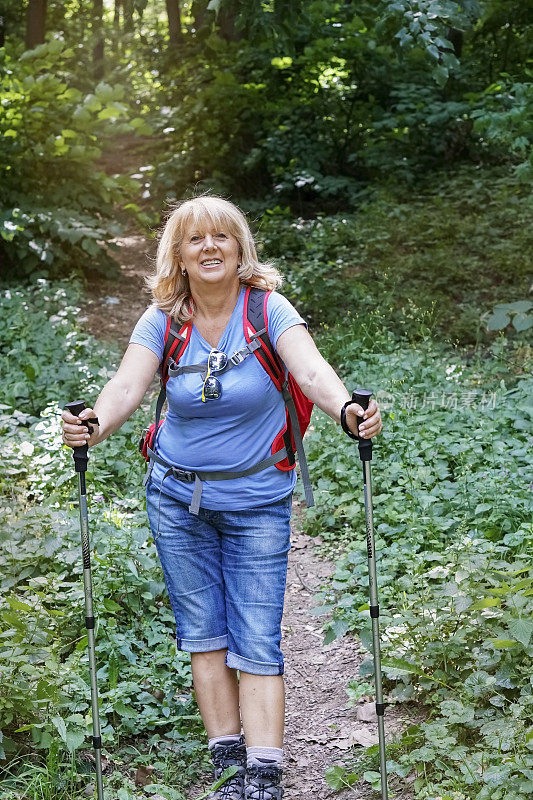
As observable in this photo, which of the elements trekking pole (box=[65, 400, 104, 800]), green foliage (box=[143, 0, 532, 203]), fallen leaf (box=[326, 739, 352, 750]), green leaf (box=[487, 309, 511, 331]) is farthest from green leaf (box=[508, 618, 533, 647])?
green foliage (box=[143, 0, 532, 203])

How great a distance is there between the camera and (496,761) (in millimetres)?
3137

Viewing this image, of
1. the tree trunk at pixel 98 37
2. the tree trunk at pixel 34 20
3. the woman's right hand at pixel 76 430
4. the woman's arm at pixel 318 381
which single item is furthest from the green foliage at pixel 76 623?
the tree trunk at pixel 98 37

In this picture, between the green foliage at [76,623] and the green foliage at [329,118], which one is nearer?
the green foliage at [76,623]

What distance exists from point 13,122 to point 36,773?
8.82 m

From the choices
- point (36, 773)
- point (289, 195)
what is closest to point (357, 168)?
point (289, 195)

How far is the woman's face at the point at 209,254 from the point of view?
3.26 m

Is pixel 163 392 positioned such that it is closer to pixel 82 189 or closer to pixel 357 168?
pixel 82 189

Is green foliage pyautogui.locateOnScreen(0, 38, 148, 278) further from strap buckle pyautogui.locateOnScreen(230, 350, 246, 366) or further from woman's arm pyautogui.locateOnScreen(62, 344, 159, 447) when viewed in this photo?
strap buckle pyautogui.locateOnScreen(230, 350, 246, 366)

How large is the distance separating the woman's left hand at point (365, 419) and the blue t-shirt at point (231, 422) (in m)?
0.39

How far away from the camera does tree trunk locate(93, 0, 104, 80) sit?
28617 mm

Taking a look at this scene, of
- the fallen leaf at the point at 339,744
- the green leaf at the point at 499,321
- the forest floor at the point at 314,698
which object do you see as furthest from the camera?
the green leaf at the point at 499,321

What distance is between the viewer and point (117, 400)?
321 cm

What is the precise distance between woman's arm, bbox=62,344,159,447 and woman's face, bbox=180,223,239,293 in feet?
1.15

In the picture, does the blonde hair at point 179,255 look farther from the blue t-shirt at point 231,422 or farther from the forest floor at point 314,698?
the forest floor at point 314,698
